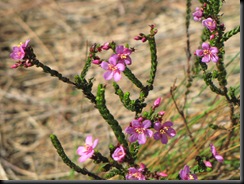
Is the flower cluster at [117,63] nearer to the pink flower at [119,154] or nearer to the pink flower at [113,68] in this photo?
the pink flower at [113,68]

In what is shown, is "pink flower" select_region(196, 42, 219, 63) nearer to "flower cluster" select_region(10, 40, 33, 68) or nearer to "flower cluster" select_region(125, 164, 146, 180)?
"flower cluster" select_region(125, 164, 146, 180)

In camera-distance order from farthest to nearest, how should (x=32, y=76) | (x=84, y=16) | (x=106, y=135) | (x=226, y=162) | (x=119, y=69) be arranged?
(x=84, y=16) → (x=32, y=76) → (x=106, y=135) → (x=226, y=162) → (x=119, y=69)

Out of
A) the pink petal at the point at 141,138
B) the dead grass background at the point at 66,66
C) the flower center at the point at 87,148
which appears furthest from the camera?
the dead grass background at the point at 66,66

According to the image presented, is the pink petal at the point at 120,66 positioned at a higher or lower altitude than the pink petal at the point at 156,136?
higher

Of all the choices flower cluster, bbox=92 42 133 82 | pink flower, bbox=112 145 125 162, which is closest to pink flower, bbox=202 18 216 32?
flower cluster, bbox=92 42 133 82

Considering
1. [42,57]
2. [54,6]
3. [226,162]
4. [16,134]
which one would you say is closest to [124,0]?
[54,6]

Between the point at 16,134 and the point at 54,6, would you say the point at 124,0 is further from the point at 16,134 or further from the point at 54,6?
the point at 16,134

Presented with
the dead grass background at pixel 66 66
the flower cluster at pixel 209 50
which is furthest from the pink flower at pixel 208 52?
the dead grass background at pixel 66 66
